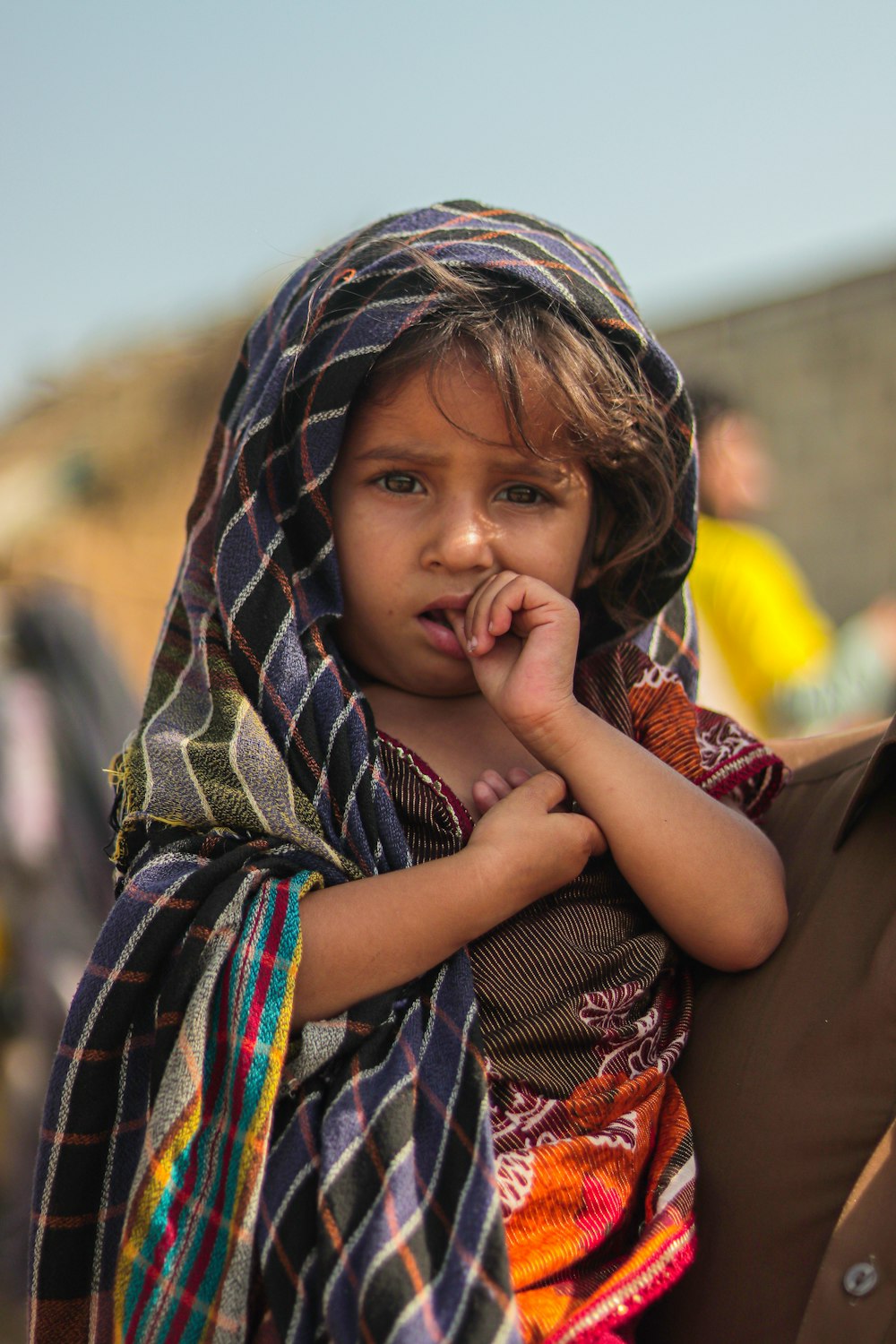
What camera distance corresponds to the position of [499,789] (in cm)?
176

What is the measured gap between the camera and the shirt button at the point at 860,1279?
50.3 inches

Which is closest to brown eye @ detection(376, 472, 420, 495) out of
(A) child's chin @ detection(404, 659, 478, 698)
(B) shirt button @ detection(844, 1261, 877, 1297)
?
(A) child's chin @ detection(404, 659, 478, 698)

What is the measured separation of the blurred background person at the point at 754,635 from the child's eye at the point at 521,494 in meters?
2.33

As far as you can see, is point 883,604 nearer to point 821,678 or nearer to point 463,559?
point 821,678

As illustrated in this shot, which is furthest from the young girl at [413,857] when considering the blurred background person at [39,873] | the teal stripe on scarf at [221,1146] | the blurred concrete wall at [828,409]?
the blurred concrete wall at [828,409]

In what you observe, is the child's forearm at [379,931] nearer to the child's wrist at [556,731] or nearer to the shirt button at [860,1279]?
the child's wrist at [556,731]

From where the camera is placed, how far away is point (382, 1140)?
1.36 metres

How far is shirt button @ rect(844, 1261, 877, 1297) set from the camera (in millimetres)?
1277

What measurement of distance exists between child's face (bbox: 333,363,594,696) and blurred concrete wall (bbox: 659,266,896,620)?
989 centimetres

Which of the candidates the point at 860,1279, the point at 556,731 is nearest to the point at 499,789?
the point at 556,731

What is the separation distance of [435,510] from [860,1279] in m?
1.11

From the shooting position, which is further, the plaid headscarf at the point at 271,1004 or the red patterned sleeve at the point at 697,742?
the red patterned sleeve at the point at 697,742

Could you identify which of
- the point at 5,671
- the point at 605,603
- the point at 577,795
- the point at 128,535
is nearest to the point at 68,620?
the point at 5,671

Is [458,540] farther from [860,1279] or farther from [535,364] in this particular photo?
[860,1279]
